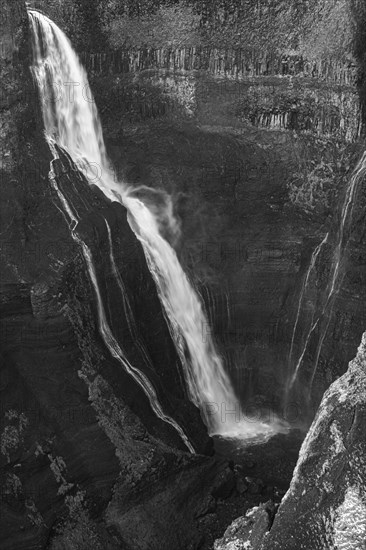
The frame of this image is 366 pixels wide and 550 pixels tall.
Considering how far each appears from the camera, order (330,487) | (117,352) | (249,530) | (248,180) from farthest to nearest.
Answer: (248,180) < (117,352) < (249,530) < (330,487)

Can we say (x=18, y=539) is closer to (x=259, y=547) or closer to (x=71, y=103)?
(x=259, y=547)

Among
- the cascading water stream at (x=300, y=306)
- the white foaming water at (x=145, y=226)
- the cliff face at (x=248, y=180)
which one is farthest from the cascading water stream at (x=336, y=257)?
the white foaming water at (x=145, y=226)

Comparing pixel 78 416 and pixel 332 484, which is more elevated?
pixel 332 484

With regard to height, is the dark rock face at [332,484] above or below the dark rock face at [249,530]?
above

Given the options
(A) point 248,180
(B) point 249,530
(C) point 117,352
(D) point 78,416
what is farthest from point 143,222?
(B) point 249,530

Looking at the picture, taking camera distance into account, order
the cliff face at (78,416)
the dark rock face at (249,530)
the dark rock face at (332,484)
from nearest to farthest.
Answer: the dark rock face at (332,484), the dark rock face at (249,530), the cliff face at (78,416)

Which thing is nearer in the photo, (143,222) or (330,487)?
(330,487)

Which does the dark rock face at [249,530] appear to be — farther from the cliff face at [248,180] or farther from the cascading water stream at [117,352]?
the cliff face at [248,180]

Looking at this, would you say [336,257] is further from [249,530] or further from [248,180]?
[249,530]
